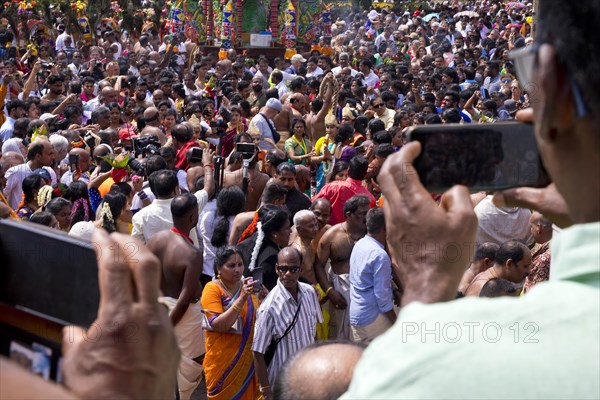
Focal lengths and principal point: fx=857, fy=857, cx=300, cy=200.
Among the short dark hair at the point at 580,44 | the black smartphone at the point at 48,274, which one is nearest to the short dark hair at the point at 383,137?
the black smartphone at the point at 48,274

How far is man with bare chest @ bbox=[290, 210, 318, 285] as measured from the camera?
207 inches

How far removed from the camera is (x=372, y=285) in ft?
16.3

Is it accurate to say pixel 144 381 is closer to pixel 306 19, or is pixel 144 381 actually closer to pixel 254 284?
pixel 254 284

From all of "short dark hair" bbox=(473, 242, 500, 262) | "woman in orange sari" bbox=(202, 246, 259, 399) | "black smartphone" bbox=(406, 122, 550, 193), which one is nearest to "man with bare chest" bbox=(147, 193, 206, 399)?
"woman in orange sari" bbox=(202, 246, 259, 399)

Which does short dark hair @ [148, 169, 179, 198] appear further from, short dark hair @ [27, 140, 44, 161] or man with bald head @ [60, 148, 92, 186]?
short dark hair @ [27, 140, 44, 161]

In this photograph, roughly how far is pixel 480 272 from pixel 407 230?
13.3ft

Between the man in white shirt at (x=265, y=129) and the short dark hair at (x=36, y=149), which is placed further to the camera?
the man in white shirt at (x=265, y=129)

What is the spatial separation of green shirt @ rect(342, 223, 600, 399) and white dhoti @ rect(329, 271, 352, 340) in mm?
4385

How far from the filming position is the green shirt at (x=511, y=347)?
2.64ft

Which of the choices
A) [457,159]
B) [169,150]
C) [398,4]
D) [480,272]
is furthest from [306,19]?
[457,159]

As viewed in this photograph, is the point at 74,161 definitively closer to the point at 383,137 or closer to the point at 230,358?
the point at 383,137

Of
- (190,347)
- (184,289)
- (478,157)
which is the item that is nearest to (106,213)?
(184,289)

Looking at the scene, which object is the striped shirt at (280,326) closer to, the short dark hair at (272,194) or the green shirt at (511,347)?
the short dark hair at (272,194)

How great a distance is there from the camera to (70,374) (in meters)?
1.00
